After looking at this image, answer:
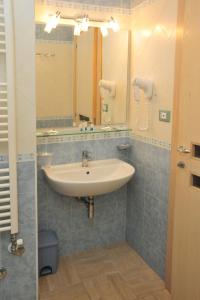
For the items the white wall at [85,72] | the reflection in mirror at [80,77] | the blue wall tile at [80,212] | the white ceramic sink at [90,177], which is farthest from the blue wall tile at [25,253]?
the white wall at [85,72]

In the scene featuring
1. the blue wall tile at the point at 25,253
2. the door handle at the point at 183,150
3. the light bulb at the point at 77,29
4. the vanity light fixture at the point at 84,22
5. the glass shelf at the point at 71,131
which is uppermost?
the vanity light fixture at the point at 84,22

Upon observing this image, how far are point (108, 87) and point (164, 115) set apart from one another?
27.0 inches

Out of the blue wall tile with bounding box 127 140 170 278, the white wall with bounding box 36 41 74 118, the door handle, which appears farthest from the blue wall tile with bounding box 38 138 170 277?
the white wall with bounding box 36 41 74 118

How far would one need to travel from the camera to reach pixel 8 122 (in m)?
1.81

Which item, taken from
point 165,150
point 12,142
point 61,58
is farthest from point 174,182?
point 61,58

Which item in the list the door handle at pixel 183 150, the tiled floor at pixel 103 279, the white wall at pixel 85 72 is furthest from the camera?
the white wall at pixel 85 72

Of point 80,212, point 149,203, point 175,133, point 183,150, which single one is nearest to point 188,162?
point 183,150

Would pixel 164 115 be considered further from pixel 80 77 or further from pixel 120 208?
pixel 120 208

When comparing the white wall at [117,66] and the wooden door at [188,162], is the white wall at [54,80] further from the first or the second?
the wooden door at [188,162]

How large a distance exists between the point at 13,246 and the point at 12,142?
69 centimetres

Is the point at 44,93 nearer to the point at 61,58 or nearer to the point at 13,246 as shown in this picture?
the point at 61,58

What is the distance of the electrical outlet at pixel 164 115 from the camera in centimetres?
222

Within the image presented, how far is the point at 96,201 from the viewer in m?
2.80

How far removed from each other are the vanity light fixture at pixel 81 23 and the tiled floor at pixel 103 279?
1949 mm
